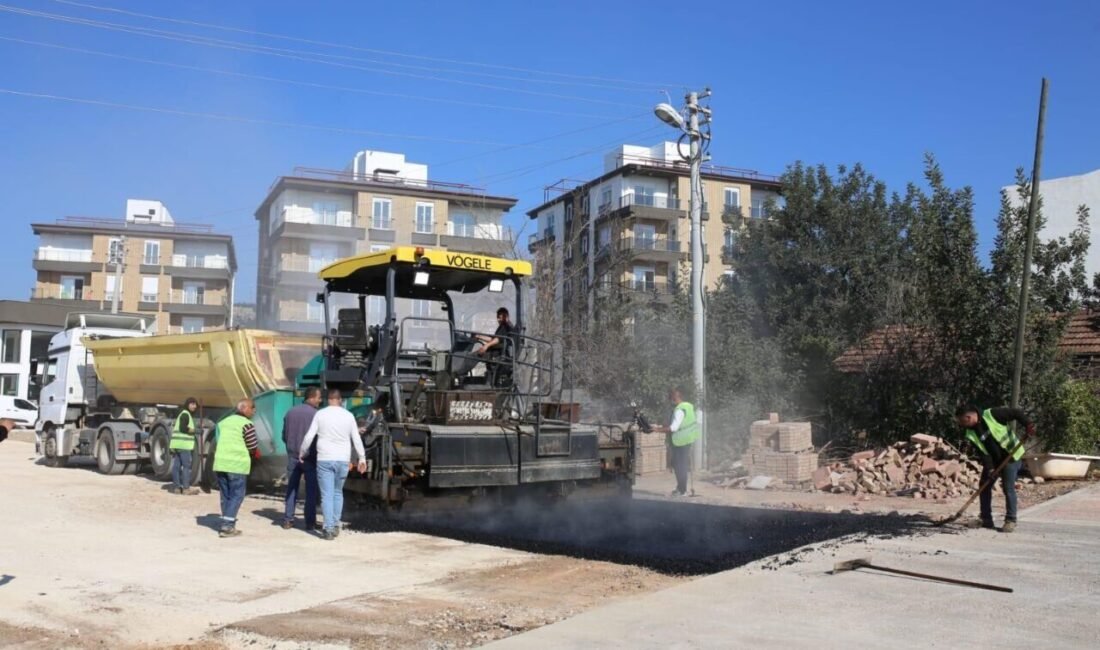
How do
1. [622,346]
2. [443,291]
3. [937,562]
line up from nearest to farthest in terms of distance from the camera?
[937,562], [443,291], [622,346]

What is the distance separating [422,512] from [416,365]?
1681 millimetres

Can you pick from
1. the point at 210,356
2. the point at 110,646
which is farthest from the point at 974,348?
the point at 110,646

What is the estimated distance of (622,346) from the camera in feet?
73.6

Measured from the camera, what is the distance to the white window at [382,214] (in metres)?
51.5

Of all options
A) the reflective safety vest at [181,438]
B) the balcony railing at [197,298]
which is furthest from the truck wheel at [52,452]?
the balcony railing at [197,298]

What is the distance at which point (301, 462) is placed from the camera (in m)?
9.77

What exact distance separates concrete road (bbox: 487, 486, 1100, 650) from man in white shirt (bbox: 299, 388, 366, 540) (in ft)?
12.7

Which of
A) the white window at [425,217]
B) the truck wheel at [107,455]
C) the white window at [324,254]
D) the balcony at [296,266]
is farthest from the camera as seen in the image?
the white window at [425,217]

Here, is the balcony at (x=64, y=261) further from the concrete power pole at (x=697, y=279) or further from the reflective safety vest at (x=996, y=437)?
the reflective safety vest at (x=996, y=437)

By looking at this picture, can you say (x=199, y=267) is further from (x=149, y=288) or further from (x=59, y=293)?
(x=59, y=293)

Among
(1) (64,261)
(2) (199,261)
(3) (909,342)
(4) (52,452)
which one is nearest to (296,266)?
(4) (52,452)

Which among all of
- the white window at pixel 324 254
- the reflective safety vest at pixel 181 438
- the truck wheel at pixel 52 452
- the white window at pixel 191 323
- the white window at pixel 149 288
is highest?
the white window at pixel 149 288

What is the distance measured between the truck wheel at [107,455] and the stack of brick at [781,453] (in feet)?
34.9

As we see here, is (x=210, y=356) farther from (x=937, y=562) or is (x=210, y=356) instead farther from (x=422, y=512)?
(x=937, y=562)
